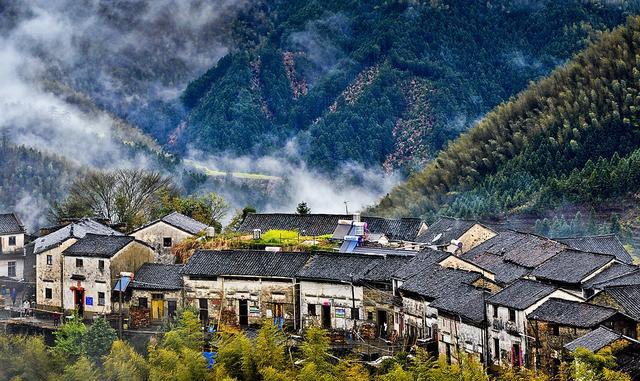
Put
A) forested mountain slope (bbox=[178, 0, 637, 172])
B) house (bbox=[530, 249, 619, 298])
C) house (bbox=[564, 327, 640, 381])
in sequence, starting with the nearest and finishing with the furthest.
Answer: house (bbox=[564, 327, 640, 381]) < house (bbox=[530, 249, 619, 298]) < forested mountain slope (bbox=[178, 0, 637, 172])

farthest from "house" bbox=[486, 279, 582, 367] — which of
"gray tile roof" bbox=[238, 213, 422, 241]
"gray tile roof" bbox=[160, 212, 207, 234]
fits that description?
"gray tile roof" bbox=[160, 212, 207, 234]

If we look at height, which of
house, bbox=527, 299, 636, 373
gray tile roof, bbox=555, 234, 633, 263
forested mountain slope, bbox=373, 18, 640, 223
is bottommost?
house, bbox=527, 299, 636, 373

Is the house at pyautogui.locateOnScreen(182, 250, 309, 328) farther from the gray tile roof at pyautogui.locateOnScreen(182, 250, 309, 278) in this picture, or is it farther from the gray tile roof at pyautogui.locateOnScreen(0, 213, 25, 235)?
the gray tile roof at pyautogui.locateOnScreen(0, 213, 25, 235)

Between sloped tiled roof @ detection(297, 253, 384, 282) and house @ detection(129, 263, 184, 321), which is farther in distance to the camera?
house @ detection(129, 263, 184, 321)

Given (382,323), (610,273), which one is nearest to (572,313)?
(610,273)

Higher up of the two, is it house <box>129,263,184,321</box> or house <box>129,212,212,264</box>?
house <box>129,212,212,264</box>

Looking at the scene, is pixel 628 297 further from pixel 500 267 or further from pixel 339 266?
pixel 339 266

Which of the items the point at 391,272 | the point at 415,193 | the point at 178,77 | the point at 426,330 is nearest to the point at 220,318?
the point at 391,272
